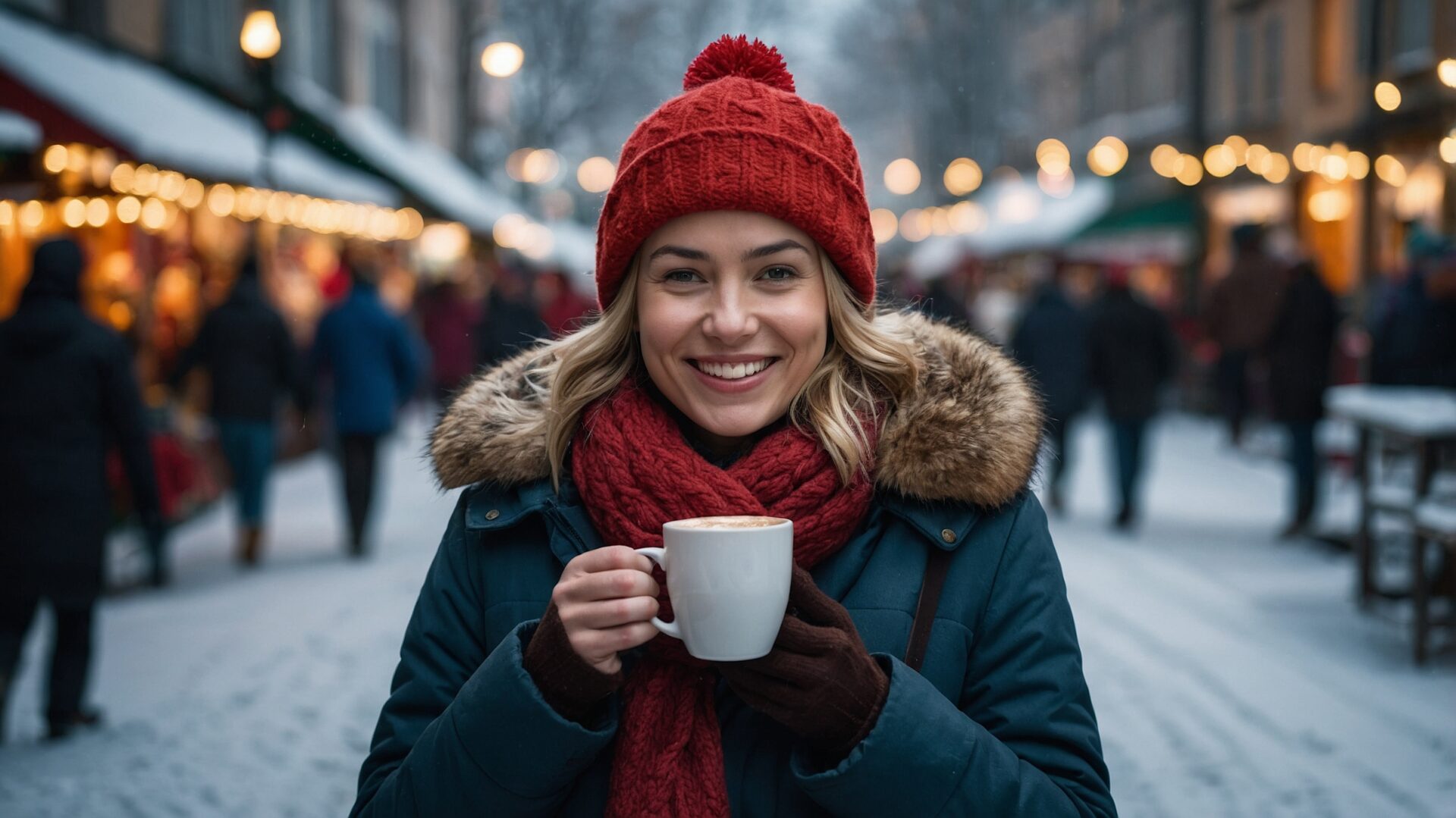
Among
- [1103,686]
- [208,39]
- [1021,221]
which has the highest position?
[208,39]

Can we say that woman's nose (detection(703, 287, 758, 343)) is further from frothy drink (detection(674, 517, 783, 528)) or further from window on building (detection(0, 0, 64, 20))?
window on building (detection(0, 0, 64, 20))

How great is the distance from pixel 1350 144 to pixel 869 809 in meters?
17.9

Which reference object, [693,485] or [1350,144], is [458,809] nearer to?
[693,485]

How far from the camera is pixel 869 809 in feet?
5.67

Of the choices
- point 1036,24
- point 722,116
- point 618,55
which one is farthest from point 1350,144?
point 618,55

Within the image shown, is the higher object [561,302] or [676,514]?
[561,302]

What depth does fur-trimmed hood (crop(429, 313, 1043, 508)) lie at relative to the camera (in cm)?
194

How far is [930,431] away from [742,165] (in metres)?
0.47

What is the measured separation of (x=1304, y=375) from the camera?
9.48 meters

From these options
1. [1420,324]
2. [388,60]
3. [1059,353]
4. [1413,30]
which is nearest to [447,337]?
[1059,353]

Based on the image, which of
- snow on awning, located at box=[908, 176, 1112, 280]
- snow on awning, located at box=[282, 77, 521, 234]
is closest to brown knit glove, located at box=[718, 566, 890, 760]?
snow on awning, located at box=[282, 77, 521, 234]

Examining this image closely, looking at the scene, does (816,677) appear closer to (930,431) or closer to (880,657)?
(880,657)

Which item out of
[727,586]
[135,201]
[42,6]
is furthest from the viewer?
[42,6]

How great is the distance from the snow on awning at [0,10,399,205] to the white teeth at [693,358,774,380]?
365 inches
